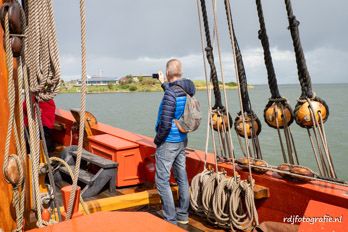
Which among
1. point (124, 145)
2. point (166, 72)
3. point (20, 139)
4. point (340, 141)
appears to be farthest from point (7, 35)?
point (340, 141)

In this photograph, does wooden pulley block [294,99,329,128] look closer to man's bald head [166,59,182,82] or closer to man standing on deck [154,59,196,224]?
man standing on deck [154,59,196,224]

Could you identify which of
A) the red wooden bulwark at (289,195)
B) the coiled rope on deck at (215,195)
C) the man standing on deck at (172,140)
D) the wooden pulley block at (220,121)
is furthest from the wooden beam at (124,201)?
the wooden pulley block at (220,121)

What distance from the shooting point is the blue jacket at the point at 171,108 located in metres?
2.85

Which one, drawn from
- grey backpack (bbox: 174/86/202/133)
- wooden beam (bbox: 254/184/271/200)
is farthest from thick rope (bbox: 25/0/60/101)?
wooden beam (bbox: 254/184/271/200)

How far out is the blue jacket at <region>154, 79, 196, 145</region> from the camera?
2.85 m

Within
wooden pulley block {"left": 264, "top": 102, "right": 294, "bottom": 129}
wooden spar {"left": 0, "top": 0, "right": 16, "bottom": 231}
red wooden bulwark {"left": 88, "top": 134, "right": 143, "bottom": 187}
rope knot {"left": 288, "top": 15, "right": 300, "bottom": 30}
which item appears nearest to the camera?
wooden spar {"left": 0, "top": 0, "right": 16, "bottom": 231}

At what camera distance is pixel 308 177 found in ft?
8.32

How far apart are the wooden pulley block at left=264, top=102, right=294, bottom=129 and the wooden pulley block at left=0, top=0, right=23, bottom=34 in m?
2.26

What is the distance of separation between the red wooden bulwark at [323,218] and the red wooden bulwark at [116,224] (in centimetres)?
132

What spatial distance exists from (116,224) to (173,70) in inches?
71.1

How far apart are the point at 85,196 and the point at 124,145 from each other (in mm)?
790

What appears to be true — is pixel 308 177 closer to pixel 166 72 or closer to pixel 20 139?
pixel 166 72

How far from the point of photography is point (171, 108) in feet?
9.36

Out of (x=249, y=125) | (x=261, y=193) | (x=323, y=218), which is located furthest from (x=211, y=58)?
(x=323, y=218)
